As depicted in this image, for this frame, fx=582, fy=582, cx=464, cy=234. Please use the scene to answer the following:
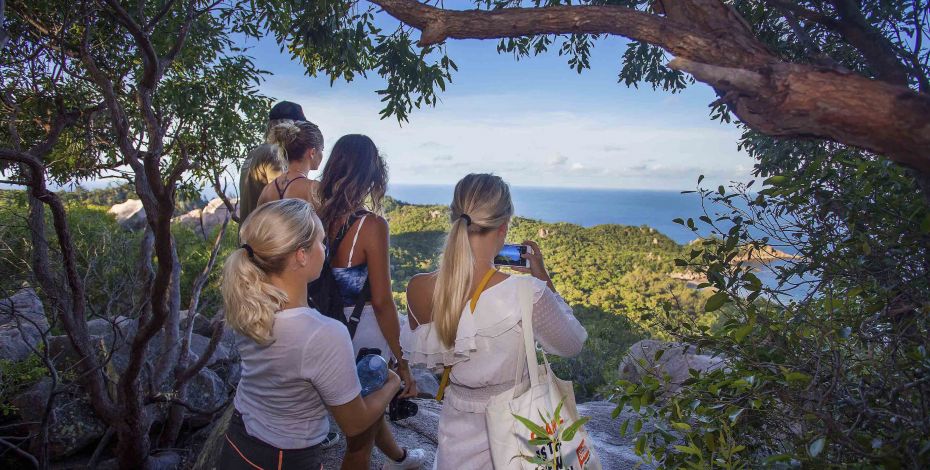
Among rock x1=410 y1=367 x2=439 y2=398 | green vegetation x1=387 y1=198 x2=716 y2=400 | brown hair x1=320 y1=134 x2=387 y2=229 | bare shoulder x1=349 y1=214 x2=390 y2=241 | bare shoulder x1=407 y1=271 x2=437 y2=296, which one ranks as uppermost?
brown hair x1=320 y1=134 x2=387 y2=229

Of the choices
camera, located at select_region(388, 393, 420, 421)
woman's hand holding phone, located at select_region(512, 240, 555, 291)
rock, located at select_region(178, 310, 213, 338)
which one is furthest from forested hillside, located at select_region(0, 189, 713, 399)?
woman's hand holding phone, located at select_region(512, 240, 555, 291)

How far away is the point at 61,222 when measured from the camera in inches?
144

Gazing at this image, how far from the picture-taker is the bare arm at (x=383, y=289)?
2.87 meters

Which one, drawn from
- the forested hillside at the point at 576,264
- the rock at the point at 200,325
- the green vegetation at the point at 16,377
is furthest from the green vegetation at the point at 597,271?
the green vegetation at the point at 16,377

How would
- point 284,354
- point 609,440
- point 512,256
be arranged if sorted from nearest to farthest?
point 284,354 → point 512,256 → point 609,440

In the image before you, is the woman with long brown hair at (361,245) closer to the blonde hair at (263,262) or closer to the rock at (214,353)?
the blonde hair at (263,262)

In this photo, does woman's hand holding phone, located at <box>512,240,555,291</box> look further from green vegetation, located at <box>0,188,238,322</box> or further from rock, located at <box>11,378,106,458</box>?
green vegetation, located at <box>0,188,238,322</box>

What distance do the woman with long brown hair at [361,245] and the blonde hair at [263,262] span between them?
1.97ft

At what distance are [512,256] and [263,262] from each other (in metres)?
1.08

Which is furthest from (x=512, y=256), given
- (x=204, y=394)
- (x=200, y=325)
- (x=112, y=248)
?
(x=112, y=248)

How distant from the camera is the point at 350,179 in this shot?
2928 mm

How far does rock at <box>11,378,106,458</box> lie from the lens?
5992 mm

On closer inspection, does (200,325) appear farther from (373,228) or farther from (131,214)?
(131,214)

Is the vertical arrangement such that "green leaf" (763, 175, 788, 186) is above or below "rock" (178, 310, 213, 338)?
above
